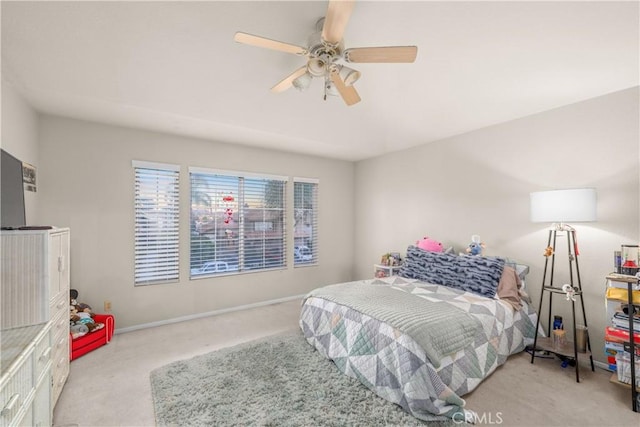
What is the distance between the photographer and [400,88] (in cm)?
314

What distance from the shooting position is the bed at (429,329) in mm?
1915

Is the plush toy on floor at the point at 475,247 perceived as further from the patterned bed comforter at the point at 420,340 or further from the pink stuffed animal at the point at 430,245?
the patterned bed comforter at the point at 420,340

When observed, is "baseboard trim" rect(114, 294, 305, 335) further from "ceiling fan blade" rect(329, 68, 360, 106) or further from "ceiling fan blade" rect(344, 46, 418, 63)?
"ceiling fan blade" rect(344, 46, 418, 63)

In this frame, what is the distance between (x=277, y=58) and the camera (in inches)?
106

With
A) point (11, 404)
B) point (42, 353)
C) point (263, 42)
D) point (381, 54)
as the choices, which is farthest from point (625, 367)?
point (42, 353)

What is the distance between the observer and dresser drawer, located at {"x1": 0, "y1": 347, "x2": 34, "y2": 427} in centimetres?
110

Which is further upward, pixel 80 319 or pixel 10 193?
pixel 10 193

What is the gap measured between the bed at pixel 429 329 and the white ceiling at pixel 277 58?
5.87 ft

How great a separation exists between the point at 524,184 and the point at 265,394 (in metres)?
3.33

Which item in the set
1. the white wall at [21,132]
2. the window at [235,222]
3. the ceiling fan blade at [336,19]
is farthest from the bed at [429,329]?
the white wall at [21,132]

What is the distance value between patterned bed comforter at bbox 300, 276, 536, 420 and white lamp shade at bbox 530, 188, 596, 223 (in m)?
0.91

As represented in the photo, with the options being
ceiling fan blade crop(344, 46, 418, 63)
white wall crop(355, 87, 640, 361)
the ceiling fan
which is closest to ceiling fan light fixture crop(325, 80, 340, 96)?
the ceiling fan

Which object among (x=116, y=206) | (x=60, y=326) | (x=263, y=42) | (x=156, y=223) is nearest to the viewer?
(x=263, y=42)

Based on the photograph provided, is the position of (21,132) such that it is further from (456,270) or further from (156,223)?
(456,270)
